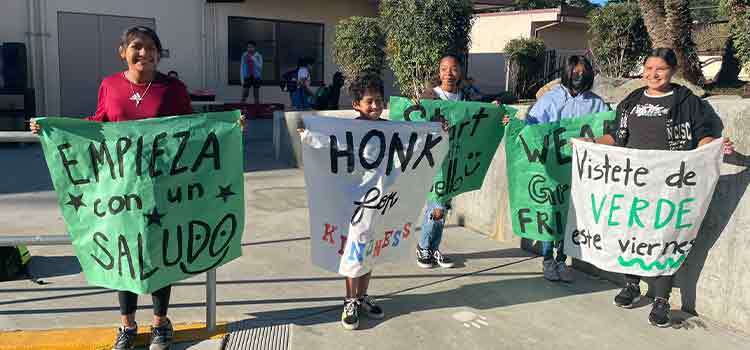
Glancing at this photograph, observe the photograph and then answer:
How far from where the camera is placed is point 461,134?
478cm

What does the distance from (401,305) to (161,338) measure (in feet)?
5.07

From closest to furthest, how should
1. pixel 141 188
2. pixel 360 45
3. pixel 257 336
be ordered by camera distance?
pixel 141 188, pixel 257 336, pixel 360 45

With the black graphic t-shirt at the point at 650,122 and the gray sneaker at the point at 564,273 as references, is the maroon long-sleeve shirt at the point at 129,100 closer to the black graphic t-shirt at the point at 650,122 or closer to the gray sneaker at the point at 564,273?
the black graphic t-shirt at the point at 650,122

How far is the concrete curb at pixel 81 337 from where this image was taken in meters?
3.39

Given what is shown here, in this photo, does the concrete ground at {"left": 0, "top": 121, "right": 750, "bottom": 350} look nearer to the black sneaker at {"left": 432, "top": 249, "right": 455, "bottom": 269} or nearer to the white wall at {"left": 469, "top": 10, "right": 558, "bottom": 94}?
the black sneaker at {"left": 432, "top": 249, "right": 455, "bottom": 269}

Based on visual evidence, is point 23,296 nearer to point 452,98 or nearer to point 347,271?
point 347,271

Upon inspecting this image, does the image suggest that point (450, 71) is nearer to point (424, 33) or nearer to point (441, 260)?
point (441, 260)

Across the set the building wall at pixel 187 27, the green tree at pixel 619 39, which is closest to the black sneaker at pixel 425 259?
the building wall at pixel 187 27

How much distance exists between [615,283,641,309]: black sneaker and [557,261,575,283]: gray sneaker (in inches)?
17.9

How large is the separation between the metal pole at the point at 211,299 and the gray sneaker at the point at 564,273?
2544mm

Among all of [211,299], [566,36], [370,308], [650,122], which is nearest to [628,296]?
[650,122]

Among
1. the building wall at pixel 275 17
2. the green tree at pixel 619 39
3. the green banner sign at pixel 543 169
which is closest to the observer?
the green banner sign at pixel 543 169

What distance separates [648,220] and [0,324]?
3.94 m

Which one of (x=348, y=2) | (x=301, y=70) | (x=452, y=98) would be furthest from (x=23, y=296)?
(x=348, y=2)
